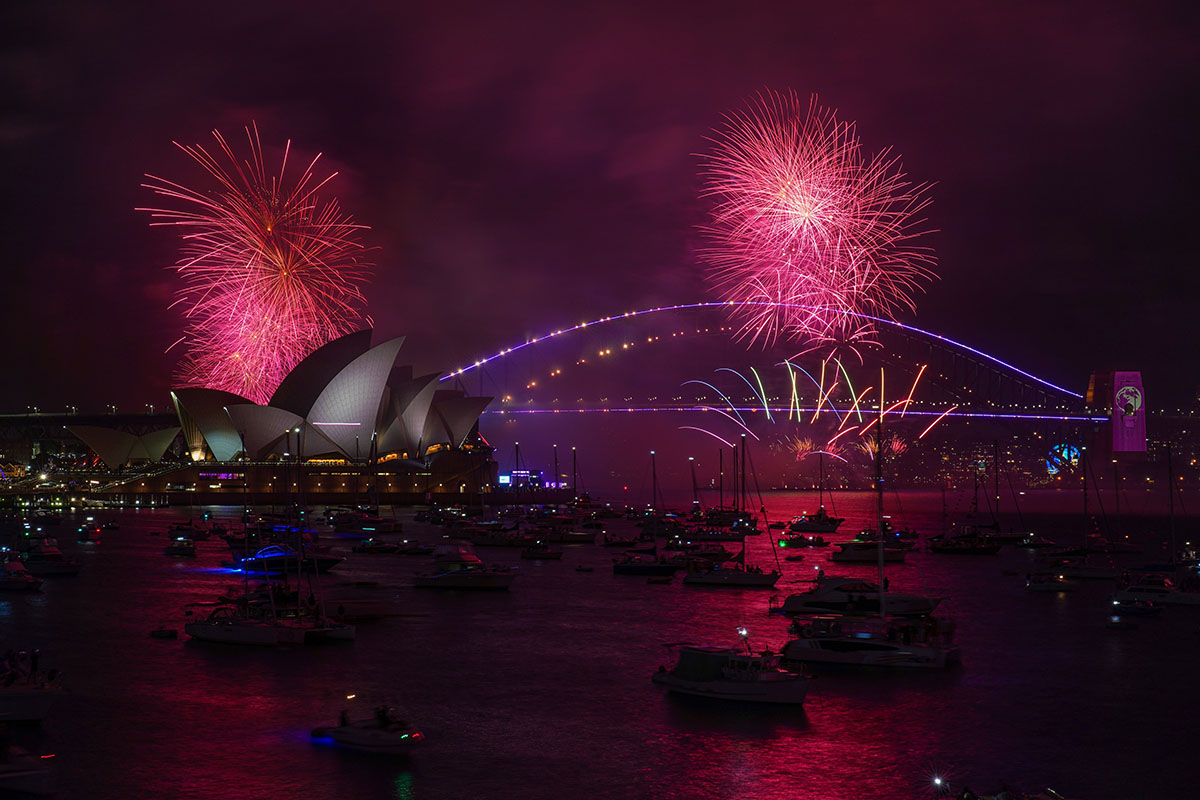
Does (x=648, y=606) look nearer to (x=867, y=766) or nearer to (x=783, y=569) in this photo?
(x=783, y=569)

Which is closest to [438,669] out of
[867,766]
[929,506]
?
[867,766]

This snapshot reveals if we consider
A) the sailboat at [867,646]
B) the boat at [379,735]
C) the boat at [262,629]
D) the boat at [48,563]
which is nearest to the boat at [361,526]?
the boat at [48,563]

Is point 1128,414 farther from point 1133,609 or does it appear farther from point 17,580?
point 17,580

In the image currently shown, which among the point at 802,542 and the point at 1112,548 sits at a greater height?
the point at 802,542

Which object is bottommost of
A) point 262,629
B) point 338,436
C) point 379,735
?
point 379,735

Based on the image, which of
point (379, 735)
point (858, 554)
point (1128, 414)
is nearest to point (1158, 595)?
point (858, 554)

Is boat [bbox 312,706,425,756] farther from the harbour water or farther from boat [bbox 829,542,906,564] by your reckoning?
boat [bbox 829,542,906,564]
